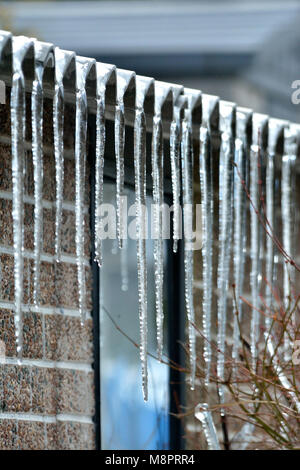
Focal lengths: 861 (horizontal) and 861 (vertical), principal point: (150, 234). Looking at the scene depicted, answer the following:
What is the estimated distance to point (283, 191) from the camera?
11.8 ft

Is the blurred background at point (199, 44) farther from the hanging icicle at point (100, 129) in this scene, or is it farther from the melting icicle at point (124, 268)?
the hanging icicle at point (100, 129)

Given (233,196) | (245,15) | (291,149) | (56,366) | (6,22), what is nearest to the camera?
(56,366)

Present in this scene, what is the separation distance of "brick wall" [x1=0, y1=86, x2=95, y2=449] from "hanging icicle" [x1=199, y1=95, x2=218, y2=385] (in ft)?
1.32

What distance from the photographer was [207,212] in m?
2.99

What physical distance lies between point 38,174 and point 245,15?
10.7 metres

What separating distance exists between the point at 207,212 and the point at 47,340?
0.71 metres

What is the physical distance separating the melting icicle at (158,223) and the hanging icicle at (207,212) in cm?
23

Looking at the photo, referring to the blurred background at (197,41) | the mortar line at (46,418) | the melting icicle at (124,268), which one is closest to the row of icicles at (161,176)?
the mortar line at (46,418)

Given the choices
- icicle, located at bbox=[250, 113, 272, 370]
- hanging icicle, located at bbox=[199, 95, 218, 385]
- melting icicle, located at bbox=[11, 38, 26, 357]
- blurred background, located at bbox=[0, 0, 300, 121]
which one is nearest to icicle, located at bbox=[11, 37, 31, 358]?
melting icicle, located at bbox=[11, 38, 26, 357]

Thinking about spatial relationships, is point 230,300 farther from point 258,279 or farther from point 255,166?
point 255,166

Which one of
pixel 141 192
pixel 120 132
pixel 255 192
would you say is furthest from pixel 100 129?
pixel 255 192

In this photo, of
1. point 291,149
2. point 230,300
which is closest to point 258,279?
point 230,300

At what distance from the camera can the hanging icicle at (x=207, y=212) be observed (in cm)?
296

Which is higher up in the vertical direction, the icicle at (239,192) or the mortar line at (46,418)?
the icicle at (239,192)
